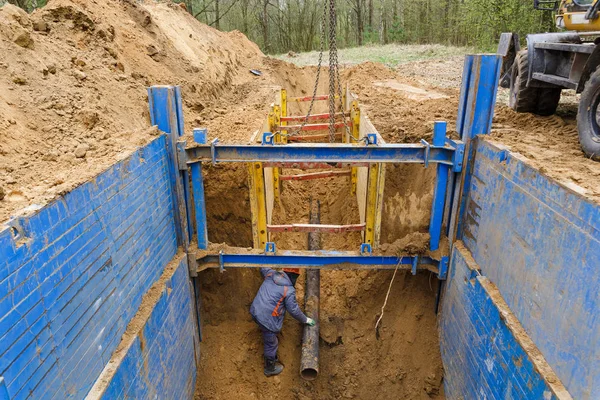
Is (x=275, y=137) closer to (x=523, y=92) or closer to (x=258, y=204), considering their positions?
(x=258, y=204)

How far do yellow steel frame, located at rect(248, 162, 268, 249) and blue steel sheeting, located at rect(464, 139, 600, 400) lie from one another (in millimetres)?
2792

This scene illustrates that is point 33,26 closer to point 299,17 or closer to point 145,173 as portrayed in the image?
point 145,173

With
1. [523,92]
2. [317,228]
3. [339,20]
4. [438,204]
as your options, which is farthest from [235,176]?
[339,20]

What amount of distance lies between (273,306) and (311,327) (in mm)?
863

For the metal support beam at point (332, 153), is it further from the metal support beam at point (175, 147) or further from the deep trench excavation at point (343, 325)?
the deep trench excavation at point (343, 325)

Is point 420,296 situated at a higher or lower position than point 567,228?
lower

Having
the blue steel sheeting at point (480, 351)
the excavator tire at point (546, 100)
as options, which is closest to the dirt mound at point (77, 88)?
the blue steel sheeting at point (480, 351)

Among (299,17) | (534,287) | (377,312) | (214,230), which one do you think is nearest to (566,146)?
(534,287)

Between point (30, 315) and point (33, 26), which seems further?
point (33, 26)

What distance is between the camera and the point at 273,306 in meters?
5.52

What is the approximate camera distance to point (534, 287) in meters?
3.22

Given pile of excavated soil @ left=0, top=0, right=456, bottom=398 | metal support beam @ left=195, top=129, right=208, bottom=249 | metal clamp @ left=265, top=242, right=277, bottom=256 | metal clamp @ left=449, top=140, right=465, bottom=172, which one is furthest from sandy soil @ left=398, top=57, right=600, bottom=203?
metal support beam @ left=195, top=129, right=208, bottom=249

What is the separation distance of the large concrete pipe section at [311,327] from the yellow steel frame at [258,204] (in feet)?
3.87

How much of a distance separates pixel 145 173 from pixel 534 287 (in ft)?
11.8
